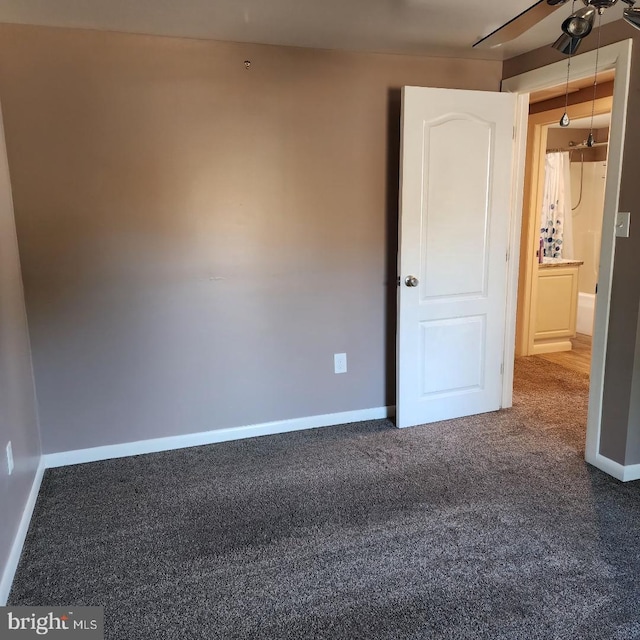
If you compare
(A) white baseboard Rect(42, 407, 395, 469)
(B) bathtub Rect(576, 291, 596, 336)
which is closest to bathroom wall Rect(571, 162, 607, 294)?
(B) bathtub Rect(576, 291, 596, 336)

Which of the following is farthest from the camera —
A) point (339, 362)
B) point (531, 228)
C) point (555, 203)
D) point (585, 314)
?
point (585, 314)

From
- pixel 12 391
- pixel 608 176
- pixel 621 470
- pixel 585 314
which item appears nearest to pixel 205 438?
pixel 12 391

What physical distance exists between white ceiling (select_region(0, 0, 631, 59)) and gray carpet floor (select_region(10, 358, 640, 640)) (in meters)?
2.31

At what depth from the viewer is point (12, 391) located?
2402 mm

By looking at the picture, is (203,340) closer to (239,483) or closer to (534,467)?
(239,483)

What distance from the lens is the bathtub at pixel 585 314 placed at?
19.3ft

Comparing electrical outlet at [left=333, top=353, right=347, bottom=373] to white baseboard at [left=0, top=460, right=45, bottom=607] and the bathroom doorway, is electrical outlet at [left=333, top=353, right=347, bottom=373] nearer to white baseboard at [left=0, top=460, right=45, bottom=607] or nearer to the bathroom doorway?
white baseboard at [left=0, top=460, right=45, bottom=607]

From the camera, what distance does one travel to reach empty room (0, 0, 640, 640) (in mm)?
2043

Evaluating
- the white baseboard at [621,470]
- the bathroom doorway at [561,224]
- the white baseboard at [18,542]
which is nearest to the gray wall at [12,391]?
the white baseboard at [18,542]

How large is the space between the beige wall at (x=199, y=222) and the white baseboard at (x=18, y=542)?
34 centimetres

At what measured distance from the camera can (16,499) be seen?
2.30 metres

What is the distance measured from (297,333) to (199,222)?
0.90m

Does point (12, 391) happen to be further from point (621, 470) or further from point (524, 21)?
point (621, 470)

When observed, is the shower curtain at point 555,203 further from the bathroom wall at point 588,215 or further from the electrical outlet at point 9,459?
the electrical outlet at point 9,459
